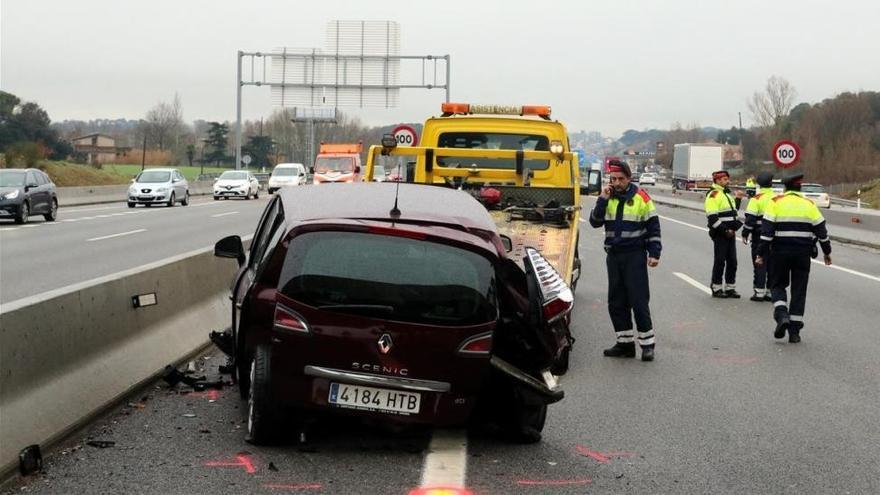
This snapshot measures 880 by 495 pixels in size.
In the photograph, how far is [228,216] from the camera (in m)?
35.2

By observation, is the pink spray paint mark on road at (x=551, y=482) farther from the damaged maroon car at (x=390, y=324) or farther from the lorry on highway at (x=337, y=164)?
the lorry on highway at (x=337, y=164)

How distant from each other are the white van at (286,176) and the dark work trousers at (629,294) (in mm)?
44460

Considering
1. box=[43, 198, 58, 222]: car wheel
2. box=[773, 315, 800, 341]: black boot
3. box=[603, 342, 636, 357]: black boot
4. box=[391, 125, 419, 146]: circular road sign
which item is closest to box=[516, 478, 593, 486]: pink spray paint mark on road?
box=[603, 342, 636, 357]: black boot

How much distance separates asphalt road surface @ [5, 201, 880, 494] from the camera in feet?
18.5

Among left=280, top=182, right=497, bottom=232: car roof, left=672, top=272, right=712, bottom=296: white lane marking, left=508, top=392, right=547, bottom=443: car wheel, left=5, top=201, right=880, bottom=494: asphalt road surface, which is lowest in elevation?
left=672, top=272, right=712, bottom=296: white lane marking

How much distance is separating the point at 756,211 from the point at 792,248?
3992 mm

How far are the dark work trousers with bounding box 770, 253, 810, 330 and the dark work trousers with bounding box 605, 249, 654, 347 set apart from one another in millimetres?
1882

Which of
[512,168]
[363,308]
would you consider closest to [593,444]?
[363,308]

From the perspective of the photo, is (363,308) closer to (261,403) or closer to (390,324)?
(390,324)

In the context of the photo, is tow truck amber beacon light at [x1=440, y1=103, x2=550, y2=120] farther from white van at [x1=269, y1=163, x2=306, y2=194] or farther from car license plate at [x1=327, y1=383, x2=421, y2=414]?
white van at [x1=269, y1=163, x2=306, y2=194]

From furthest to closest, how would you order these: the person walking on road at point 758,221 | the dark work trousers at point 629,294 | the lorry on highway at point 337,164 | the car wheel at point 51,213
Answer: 1. the lorry on highway at point 337,164
2. the car wheel at point 51,213
3. the person walking on road at point 758,221
4. the dark work trousers at point 629,294

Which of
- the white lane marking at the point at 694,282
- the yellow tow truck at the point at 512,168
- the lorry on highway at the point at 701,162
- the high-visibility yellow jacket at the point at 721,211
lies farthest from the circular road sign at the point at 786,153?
the lorry on highway at the point at 701,162

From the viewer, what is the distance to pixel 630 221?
9891mm

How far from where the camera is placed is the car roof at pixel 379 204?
634 cm
